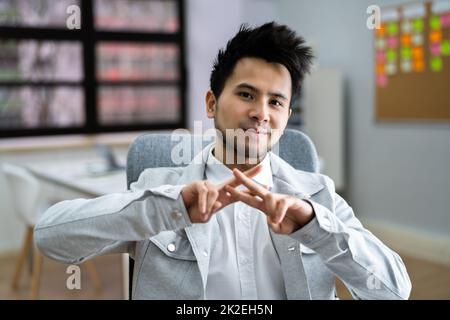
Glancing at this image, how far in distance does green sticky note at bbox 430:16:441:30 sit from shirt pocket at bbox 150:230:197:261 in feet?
8.48

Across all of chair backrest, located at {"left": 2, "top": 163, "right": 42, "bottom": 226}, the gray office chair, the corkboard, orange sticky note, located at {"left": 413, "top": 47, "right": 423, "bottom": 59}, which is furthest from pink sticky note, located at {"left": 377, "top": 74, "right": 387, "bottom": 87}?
the gray office chair

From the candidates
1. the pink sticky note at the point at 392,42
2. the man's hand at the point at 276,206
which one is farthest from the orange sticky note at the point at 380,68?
the man's hand at the point at 276,206

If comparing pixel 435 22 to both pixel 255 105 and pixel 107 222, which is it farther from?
pixel 107 222

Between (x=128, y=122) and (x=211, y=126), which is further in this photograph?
(x=128, y=122)

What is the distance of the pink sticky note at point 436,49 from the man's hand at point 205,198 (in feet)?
8.79

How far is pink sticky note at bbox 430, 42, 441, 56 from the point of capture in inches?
117

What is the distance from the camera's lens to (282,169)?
2.94 ft

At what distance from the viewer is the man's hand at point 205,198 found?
0.63m

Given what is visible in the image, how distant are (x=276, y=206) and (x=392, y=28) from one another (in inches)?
112

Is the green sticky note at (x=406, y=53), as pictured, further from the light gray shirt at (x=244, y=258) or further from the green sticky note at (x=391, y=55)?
the light gray shirt at (x=244, y=258)

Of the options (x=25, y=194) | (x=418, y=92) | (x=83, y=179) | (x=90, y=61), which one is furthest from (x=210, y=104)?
(x=90, y=61)
